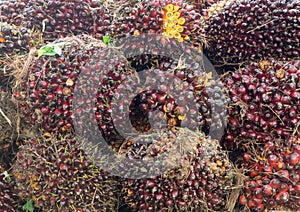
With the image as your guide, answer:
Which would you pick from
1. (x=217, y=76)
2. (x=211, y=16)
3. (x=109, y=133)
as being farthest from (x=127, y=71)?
(x=211, y=16)

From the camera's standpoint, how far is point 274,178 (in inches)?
51.1

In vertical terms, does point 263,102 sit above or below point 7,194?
above

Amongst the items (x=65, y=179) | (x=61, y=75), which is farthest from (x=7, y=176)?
(x=61, y=75)

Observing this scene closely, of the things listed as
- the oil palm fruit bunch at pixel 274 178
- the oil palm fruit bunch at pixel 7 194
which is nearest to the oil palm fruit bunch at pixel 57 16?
the oil palm fruit bunch at pixel 7 194

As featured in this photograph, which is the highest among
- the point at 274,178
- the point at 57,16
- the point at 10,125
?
the point at 57,16

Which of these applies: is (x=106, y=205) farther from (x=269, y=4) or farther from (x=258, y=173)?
(x=269, y=4)

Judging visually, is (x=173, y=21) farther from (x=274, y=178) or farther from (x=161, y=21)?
(x=274, y=178)

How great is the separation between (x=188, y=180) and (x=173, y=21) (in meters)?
0.59

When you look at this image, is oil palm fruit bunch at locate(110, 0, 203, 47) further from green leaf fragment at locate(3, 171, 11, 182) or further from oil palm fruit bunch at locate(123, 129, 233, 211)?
green leaf fragment at locate(3, 171, 11, 182)

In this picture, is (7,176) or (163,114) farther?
(7,176)

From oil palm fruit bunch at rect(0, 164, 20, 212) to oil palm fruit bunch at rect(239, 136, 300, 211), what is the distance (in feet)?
2.75

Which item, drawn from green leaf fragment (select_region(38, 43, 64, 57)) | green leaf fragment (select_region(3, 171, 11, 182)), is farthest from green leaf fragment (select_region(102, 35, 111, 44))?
green leaf fragment (select_region(3, 171, 11, 182))

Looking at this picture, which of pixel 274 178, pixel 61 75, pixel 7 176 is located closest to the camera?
pixel 274 178

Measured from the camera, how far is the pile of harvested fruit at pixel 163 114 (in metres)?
1.32
